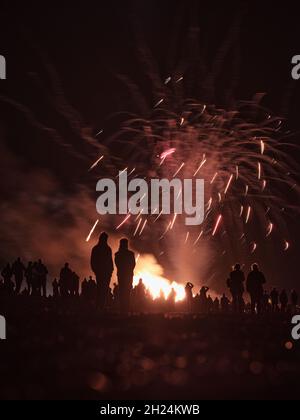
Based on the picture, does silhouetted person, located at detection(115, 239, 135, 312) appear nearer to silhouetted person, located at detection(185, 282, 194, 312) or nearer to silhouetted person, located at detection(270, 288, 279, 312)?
silhouetted person, located at detection(185, 282, 194, 312)

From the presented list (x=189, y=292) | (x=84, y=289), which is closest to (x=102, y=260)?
(x=84, y=289)

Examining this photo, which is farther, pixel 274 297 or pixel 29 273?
pixel 274 297

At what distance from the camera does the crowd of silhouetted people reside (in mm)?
18625

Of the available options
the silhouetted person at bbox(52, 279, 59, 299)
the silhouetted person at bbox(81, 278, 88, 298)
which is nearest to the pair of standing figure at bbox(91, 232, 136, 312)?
the silhouetted person at bbox(81, 278, 88, 298)

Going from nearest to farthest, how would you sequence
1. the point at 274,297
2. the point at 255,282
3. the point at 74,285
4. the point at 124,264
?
the point at 124,264 → the point at 255,282 → the point at 74,285 → the point at 274,297

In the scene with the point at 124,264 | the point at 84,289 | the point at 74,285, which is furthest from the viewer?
the point at 84,289

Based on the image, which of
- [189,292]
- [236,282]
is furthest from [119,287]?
[189,292]

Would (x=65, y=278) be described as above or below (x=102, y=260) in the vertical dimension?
above

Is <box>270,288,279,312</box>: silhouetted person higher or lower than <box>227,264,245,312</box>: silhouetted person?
higher

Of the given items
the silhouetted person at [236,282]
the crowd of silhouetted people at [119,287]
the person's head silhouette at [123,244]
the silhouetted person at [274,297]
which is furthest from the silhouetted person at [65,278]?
the silhouetted person at [274,297]

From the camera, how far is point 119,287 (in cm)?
1917

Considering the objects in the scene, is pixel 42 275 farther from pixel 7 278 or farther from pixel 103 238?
pixel 103 238
